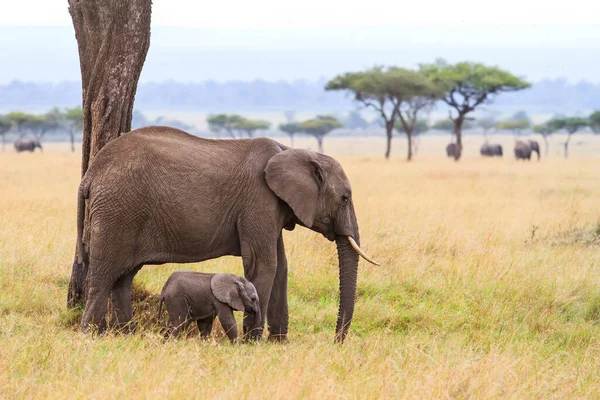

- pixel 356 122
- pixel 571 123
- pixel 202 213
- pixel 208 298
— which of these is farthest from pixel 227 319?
pixel 356 122

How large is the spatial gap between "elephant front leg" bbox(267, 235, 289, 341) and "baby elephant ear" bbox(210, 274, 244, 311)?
1.99 feet

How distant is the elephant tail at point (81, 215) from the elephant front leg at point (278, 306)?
5.02ft

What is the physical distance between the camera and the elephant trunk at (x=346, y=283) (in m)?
6.94

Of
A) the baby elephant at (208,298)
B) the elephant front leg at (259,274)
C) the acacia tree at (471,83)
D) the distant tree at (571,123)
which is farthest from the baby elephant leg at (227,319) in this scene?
the distant tree at (571,123)

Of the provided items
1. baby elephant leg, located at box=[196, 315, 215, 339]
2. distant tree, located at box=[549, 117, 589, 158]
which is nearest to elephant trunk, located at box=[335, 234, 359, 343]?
baby elephant leg, located at box=[196, 315, 215, 339]

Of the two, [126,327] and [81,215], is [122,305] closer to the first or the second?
[126,327]

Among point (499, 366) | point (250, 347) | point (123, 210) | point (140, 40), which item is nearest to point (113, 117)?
point (140, 40)

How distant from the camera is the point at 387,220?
42.3 ft

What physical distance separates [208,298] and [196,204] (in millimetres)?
701

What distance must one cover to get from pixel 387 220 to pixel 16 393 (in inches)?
338

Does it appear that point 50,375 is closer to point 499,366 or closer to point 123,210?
point 123,210

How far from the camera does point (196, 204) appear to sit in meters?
6.71

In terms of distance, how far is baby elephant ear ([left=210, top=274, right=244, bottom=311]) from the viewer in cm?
654

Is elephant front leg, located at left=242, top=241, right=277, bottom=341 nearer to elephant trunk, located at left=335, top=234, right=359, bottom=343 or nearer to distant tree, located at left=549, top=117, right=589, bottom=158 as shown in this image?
elephant trunk, located at left=335, top=234, right=359, bottom=343
